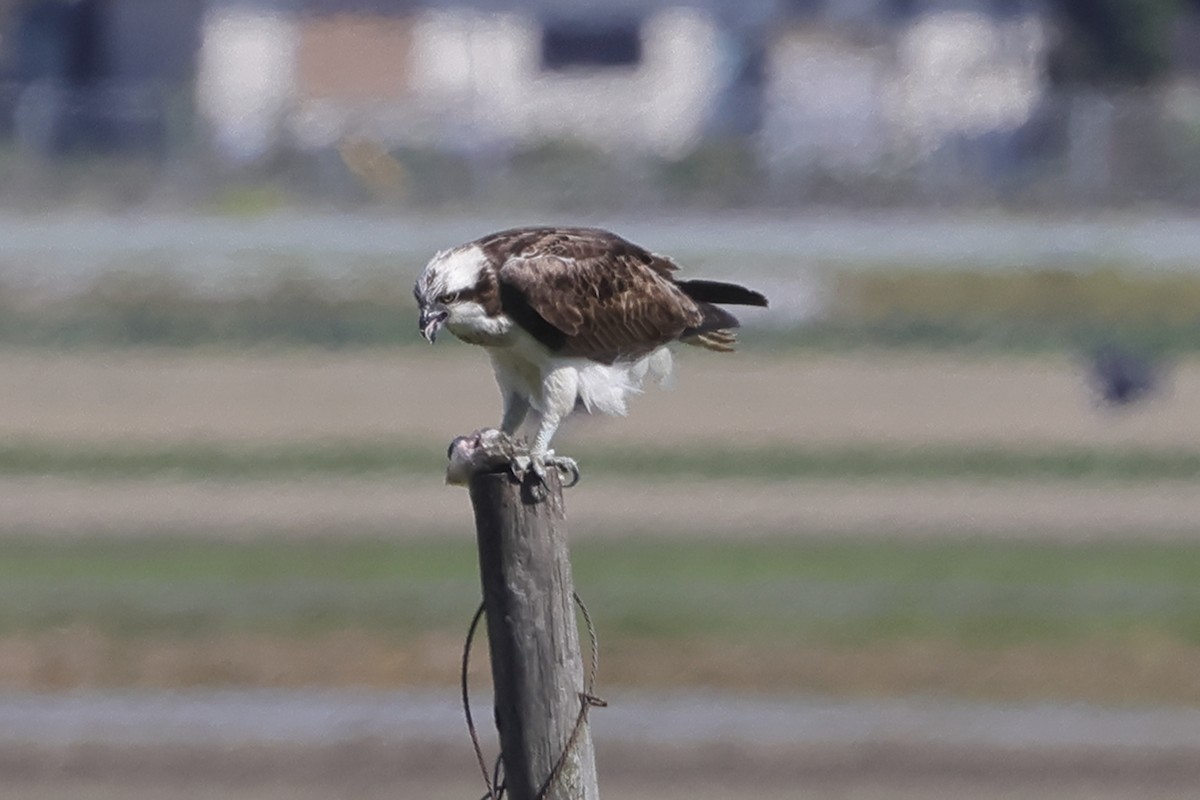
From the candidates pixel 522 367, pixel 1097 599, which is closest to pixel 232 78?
pixel 1097 599

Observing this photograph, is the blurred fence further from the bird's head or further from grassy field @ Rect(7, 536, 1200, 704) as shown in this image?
the bird's head

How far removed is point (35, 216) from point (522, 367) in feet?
88.9

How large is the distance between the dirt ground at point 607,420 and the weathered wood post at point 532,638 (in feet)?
58.9

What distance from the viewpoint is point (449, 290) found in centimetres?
531

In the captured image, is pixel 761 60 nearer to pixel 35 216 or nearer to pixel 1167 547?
pixel 35 216

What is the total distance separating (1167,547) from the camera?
17.8m

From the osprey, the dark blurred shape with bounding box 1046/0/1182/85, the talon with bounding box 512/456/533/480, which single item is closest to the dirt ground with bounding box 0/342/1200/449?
the dark blurred shape with bounding box 1046/0/1182/85

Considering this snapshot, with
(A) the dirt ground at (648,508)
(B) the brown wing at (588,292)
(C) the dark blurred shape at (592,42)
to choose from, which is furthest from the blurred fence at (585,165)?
(B) the brown wing at (588,292)

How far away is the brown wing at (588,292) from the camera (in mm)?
5473

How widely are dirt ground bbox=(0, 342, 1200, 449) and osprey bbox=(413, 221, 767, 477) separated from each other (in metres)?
16.7

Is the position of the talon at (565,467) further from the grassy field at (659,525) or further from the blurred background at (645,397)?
the grassy field at (659,525)

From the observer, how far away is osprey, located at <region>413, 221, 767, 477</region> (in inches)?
212

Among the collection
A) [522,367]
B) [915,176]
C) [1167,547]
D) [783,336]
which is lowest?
[522,367]

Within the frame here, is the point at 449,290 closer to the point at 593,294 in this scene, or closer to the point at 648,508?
the point at 593,294
